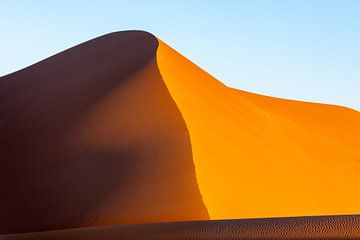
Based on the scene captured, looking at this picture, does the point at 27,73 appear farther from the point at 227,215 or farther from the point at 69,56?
the point at 227,215

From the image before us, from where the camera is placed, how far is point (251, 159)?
18.0 metres

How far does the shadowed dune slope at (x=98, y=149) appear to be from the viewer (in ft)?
47.7

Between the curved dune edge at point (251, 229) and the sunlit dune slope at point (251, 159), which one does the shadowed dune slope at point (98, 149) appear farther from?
the curved dune edge at point (251, 229)

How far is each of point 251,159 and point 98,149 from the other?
3868 mm

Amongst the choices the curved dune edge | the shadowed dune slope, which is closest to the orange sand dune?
the shadowed dune slope

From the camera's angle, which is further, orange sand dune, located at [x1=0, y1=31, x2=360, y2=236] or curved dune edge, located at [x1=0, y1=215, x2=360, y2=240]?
orange sand dune, located at [x1=0, y1=31, x2=360, y2=236]

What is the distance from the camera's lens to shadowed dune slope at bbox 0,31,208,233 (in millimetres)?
14539

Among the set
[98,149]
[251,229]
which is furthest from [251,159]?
[251,229]

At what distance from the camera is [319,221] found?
8.38 metres

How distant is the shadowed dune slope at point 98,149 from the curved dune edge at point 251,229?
13.0ft

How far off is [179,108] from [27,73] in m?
9.20

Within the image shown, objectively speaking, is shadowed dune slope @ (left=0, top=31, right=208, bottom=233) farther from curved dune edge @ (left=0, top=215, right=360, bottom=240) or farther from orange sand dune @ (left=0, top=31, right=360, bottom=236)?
curved dune edge @ (left=0, top=215, right=360, bottom=240)

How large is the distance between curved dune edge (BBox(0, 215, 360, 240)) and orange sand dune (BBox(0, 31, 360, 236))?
4001mm

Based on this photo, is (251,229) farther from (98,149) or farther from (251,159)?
(251,159)
